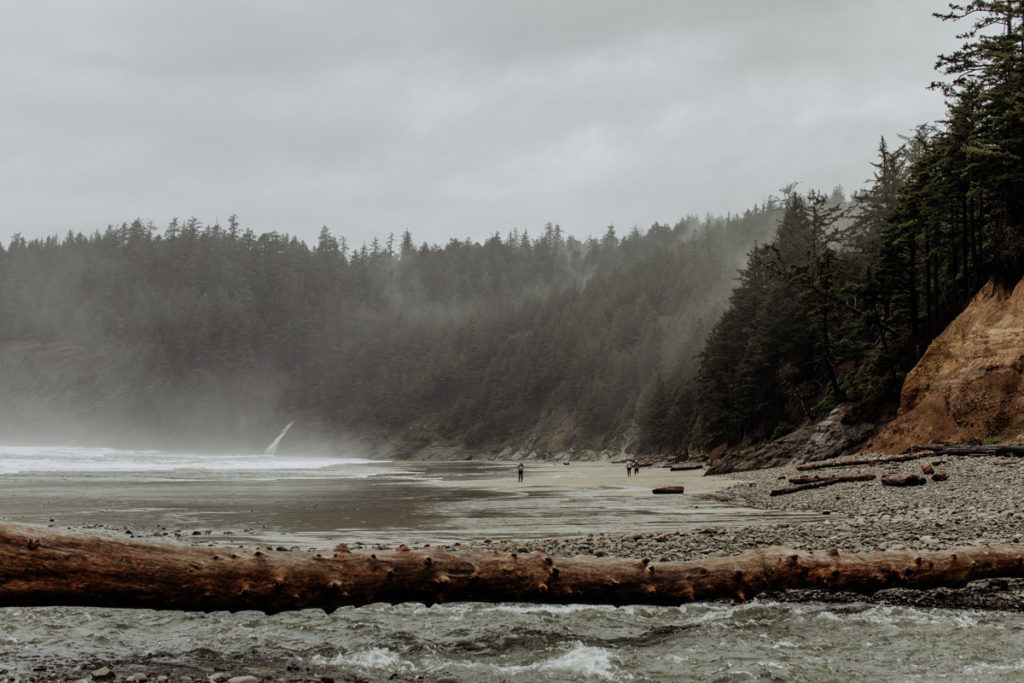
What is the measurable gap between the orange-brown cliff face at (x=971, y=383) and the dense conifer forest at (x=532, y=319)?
73.9 inches

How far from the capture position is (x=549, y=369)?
114m

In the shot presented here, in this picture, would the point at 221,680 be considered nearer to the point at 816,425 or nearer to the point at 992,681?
the point at 992,681

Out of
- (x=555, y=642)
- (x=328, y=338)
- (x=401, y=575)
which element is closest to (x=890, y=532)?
(x=555, y=642)

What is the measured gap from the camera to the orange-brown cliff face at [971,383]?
76.7 ft

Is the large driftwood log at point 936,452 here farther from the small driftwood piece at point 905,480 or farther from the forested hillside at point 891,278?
the forested hillside at point 891,278

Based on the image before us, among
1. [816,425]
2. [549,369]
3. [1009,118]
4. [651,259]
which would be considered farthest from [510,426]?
[1009,118]

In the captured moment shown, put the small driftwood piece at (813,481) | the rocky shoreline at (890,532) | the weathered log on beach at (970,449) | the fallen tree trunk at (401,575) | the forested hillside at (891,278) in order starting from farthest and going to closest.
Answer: the forested hillside at (891,278) < the small driftwood piece at (813,481) < the weathered log on beach at (970,449) < the rocky shoreline at (890,532) < the fallen tree trunk at (401,575)

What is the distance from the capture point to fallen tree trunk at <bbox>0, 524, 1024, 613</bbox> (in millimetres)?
5316

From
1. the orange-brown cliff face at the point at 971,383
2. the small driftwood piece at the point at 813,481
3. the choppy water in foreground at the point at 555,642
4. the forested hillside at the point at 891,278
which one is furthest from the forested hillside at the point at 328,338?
the choppy water in foreground at the point at 555,642

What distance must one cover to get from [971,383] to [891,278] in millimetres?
11408

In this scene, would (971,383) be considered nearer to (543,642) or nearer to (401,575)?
(543,642)

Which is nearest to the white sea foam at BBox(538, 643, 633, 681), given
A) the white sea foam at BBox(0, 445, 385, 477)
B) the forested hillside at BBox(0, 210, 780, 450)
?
the white sea foam at BBox(0, 445, 385, 477)

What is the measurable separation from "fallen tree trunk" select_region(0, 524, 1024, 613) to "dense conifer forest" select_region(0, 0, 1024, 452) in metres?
24.5

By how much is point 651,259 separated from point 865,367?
104m
